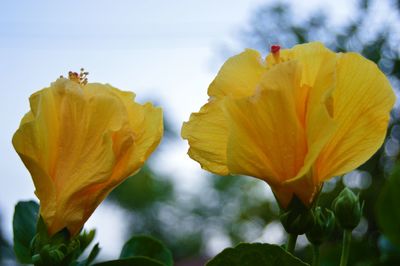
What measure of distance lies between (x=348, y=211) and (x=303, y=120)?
0.60 feet

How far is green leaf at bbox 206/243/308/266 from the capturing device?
0.70 m

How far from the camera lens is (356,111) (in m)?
0.77

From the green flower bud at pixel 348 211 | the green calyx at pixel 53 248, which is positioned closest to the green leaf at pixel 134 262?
the green calyx at pixel 53 248

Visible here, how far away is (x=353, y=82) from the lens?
77 cm

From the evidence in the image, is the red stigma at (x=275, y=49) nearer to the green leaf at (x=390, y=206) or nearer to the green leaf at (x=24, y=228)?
the green leaf at (x=390, y=206)

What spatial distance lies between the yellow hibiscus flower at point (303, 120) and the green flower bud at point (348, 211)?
111mm

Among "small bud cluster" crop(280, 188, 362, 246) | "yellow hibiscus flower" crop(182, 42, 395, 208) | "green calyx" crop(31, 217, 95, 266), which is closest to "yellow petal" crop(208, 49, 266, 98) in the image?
"yellow hibiscus flower" crop(182, 42, 395, 208)

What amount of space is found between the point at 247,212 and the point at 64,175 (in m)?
10.1

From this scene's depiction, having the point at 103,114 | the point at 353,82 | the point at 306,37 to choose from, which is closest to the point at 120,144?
the point at 103,114

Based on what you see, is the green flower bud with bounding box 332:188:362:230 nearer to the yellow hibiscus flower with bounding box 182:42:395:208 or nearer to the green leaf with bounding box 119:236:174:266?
the yellow hibiscus flower with bounding box 182:42:395:208

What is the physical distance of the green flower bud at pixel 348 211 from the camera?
2.89ft

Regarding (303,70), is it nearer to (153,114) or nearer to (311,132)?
(311,132)

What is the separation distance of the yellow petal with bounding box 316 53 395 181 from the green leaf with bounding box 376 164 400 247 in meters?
0.09

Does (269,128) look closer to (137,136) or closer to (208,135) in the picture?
(208,135)
